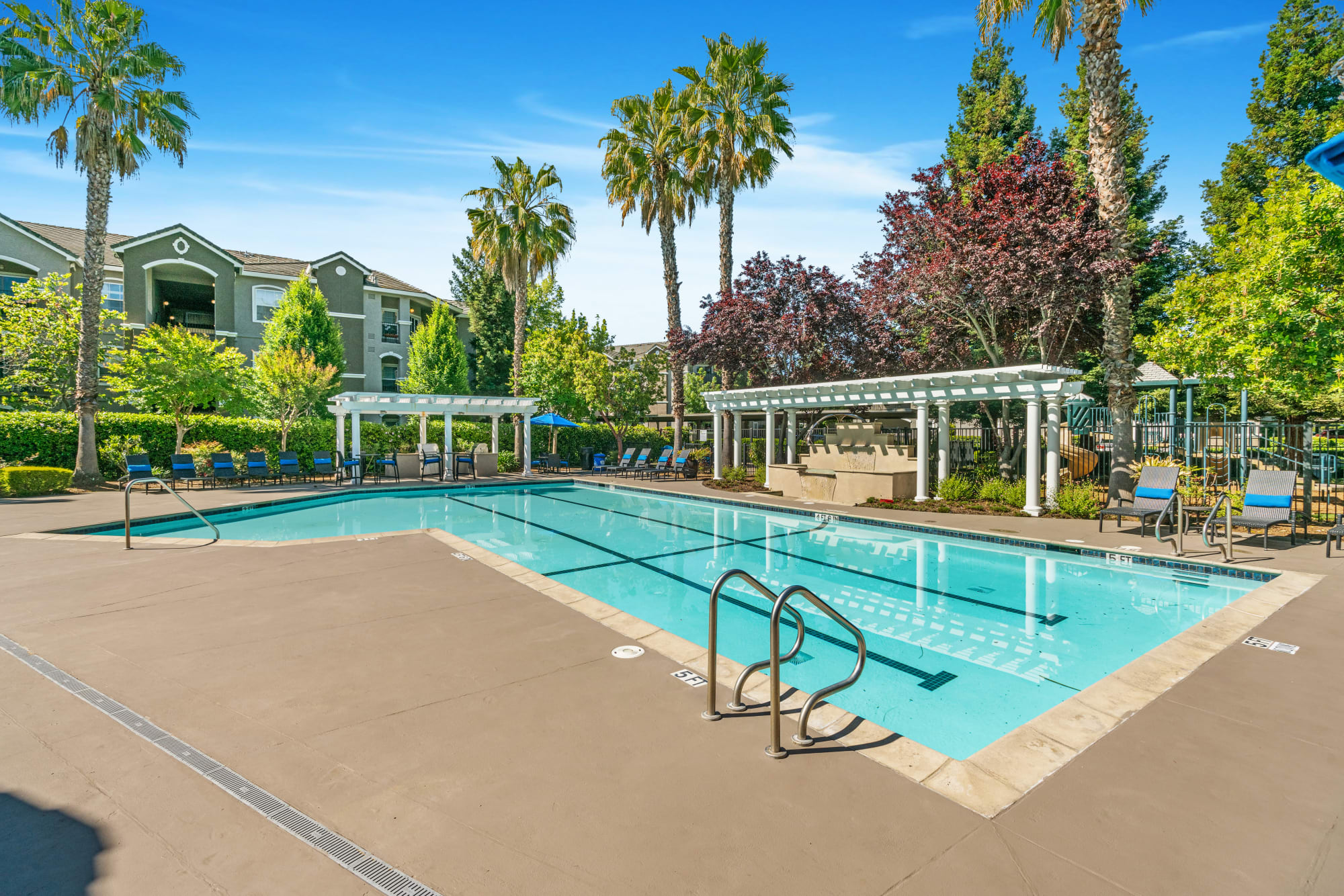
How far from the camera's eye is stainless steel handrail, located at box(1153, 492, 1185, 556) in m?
8.43

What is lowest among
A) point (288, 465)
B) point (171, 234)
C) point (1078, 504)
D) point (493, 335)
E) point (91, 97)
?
point (1078, 504)

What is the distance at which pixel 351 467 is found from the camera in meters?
19.5

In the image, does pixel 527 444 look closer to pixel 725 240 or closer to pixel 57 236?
pixel 725 240

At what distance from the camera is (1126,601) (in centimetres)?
741

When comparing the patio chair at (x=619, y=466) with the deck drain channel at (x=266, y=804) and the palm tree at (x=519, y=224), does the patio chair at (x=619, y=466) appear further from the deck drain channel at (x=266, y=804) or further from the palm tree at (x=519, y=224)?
the deck drain channel at (x=266, y=804)

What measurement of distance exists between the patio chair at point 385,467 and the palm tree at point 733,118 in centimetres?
1229

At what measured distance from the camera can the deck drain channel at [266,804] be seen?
231cm

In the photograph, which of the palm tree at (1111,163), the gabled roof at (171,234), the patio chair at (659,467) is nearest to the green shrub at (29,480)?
the patio chair at (659,467)

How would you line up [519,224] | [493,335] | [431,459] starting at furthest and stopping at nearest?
1. [493,335]
2. [519,224]
3. [431,459]

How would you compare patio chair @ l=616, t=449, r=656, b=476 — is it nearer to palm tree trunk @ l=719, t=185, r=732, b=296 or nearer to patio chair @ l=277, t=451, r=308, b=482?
palm tree trunk @ l=719, t=185, r=732, b=296

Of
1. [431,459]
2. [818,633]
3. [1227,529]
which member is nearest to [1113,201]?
[1227,529]

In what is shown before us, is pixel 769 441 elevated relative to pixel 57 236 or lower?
lower

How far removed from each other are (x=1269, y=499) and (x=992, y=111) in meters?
18.5

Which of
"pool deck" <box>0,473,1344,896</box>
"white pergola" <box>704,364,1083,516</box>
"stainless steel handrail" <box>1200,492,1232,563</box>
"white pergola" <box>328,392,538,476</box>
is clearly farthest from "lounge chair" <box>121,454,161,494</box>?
"stainless steel handrail" <box>1200,492,1232,563</box>
